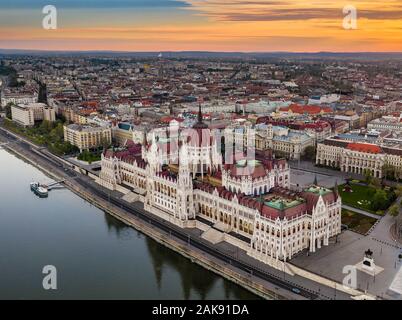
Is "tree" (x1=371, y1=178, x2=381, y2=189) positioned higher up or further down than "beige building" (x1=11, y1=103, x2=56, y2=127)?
further down

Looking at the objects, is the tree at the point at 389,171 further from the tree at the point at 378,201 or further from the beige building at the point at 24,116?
the beige building at the point at 24,116

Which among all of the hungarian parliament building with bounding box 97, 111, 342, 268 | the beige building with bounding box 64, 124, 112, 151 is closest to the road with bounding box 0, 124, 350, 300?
the hungarian parliament building with bounding box 97, 111, 342, 268

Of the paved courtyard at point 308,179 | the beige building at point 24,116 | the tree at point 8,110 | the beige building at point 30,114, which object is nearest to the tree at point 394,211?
the paved courtyard at point 308,179

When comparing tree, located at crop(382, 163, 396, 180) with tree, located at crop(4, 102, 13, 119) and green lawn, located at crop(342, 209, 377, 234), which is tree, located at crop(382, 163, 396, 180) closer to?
green lawn, located at crop(342, 209, 377, 234)

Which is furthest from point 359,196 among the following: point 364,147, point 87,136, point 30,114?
point 30,114

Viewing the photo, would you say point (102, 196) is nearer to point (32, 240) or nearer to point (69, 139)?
point (32, 240)
